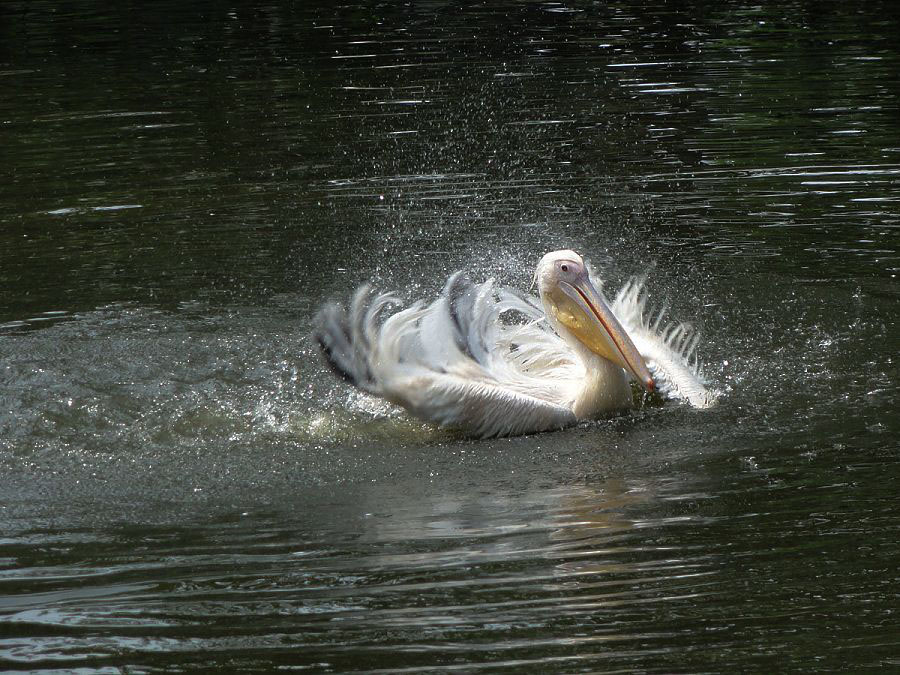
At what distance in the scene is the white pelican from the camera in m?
6.70

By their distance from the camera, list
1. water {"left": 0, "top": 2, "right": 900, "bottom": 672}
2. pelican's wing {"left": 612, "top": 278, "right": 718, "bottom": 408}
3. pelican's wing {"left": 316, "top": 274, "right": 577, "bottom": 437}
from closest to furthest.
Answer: water {"left": 0, "top": 2, "right": 900, "bottom": 672}
pelican's wing {"left": 316, "top": 274, "right": 577, "bottom": 437}
pelican's wing {"left": 612, "top": 278, "right": 718, "bottom": 408}

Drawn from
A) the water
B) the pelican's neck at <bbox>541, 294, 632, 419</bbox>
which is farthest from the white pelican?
the water

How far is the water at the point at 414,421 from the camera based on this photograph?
4.70m

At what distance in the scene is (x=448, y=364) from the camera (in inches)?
270

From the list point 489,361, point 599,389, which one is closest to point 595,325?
point 599,389

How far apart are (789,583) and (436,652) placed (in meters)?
1.31

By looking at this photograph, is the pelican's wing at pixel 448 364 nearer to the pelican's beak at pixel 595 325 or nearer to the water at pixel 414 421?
the water at pixel 414 421

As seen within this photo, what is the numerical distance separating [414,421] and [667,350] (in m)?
1.47

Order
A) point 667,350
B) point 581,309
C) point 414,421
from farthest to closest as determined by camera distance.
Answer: point 667,350, point 581,309, point 414,421

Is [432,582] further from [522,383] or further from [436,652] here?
[522,383]

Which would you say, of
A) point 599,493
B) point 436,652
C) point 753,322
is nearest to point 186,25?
point 753,322

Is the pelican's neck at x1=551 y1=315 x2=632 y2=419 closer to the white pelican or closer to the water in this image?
the white pelican

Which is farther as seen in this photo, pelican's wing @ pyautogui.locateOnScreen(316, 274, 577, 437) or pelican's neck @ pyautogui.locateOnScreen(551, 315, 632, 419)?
pelican's neck @ pyautogui.locateOnScreen(551, 315, 632, 419)

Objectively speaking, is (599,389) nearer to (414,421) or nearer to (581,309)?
(581,309)
